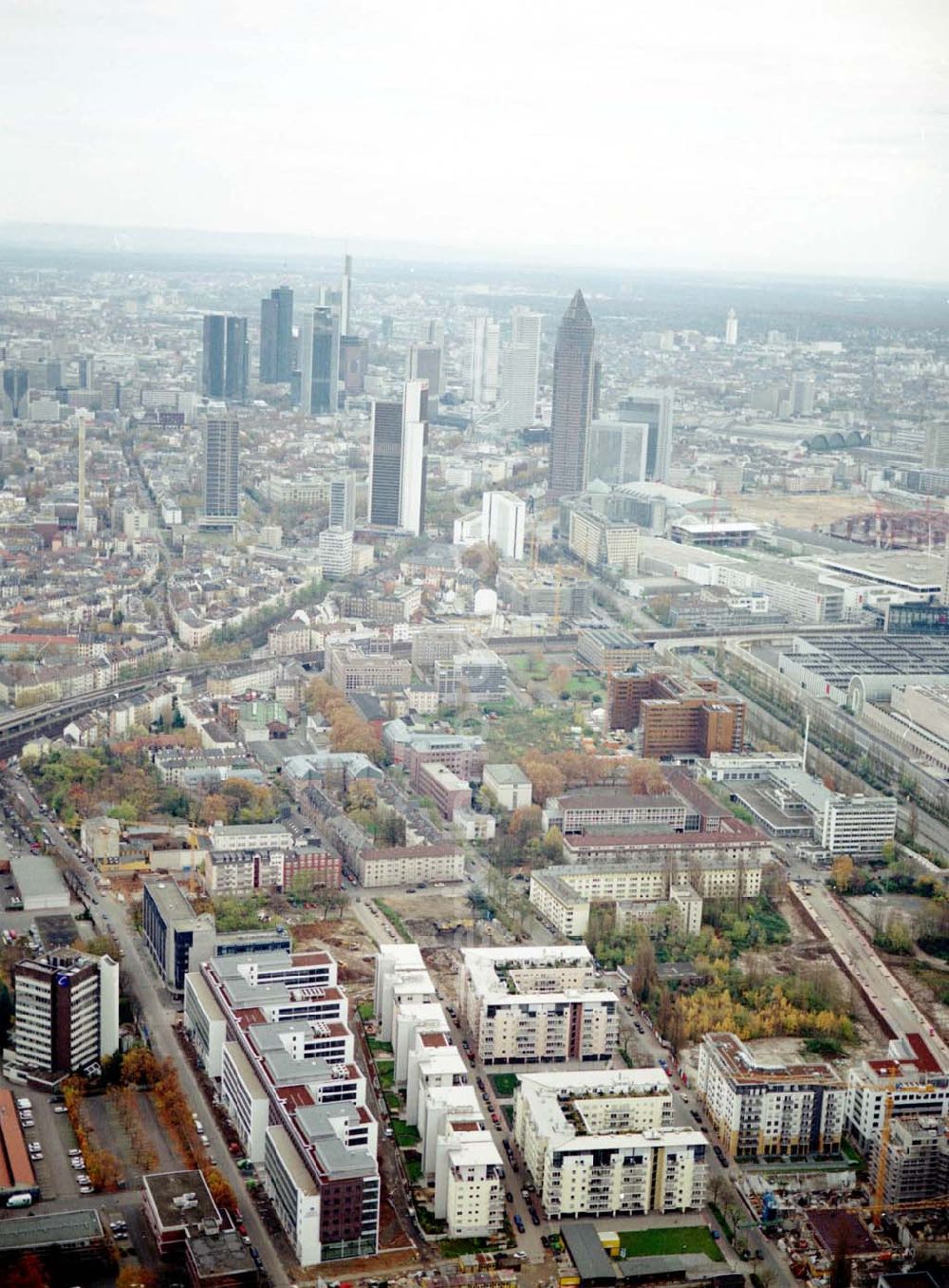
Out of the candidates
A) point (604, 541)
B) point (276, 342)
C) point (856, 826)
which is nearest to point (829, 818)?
point (856, 826)

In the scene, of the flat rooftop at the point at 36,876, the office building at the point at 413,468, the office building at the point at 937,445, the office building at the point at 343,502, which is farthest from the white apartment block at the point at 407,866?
the office building at the point at 937,445

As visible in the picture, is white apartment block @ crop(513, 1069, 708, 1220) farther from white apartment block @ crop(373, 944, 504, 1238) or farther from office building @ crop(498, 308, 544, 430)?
office building @ crop(498, 308, 544, 430)

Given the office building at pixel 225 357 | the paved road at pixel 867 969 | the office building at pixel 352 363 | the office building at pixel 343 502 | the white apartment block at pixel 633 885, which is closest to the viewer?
the paved road at pixel 867 969

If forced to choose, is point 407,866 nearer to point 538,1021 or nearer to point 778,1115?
point 538,1021

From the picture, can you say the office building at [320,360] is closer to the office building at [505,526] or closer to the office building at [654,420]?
the office building at [654,420]

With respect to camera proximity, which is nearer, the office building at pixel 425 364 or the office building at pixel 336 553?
the office building at pixel 336 553
